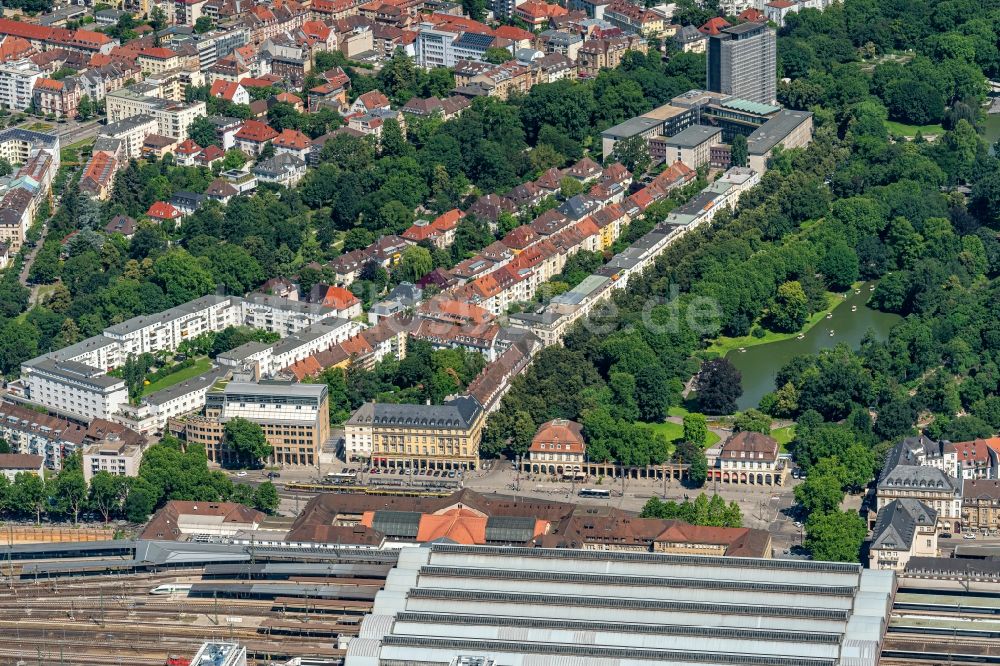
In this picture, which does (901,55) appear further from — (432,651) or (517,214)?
(432,651)

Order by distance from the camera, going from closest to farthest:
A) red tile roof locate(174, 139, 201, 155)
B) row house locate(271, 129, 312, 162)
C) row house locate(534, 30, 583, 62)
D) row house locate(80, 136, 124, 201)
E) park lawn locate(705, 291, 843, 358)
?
park lawn locate(705, 291, 843, 358) → row house locate(80, 136, 124, 201) → red tile roof locate(174, 139, 201, 155) → row house locate(271, 129, 312, 162) → row house locate(534, 30, 583, 62)

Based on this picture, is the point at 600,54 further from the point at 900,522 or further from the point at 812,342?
the point at 900,522

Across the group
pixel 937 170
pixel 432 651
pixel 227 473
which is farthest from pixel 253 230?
pixel 432 651

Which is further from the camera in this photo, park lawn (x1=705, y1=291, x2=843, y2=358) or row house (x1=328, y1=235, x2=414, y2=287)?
row house (x1=328, y1=235, x2=414, y2=287)

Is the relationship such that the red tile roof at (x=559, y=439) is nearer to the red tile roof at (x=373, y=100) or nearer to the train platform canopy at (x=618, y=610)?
the train platform canopy at (x=618, y=610)

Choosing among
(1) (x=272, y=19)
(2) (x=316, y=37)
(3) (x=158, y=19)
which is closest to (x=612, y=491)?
(2) (x=316, y=37)

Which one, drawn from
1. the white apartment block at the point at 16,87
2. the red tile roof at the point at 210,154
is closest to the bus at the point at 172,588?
the red tile roof at the point at 210,154

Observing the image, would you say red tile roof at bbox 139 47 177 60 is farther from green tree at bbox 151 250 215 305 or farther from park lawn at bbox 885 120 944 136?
park lawn at bbox 885 120 944 136

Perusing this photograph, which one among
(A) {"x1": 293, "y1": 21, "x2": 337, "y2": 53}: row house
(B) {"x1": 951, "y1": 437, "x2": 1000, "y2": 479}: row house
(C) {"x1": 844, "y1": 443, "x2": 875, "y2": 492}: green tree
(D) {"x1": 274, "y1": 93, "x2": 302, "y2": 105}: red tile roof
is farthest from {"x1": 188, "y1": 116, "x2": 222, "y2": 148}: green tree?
(B) {"x1": 951, "y1": 437, "x2": 1000, "y2": 479}: row house

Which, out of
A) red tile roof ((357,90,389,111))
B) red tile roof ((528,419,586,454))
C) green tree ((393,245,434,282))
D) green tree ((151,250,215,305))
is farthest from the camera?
red tile roof ((357,90,389,111))
